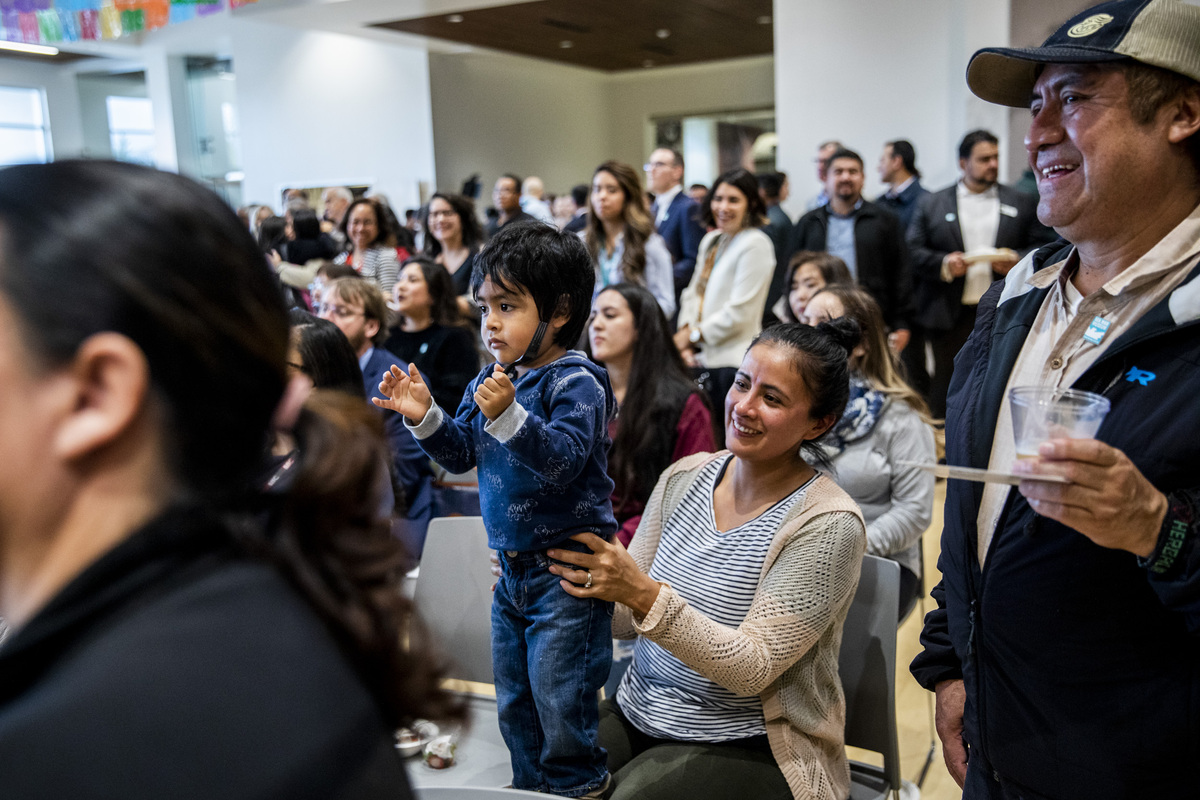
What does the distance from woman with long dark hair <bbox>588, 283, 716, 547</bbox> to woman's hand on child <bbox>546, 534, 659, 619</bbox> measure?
44.0 inches

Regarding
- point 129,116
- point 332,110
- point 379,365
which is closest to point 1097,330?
point 379,365

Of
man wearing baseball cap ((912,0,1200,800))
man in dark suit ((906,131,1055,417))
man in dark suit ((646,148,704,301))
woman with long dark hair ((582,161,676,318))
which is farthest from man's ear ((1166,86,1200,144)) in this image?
man in dark suit ((646,148,704,301))

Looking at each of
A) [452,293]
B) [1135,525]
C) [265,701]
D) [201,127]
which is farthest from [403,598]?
[201,127]

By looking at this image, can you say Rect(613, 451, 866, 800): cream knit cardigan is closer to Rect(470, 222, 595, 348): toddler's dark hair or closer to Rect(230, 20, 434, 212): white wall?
Rect(470, 222, 595, 348): toddler's dark hair

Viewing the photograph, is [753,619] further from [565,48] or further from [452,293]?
[565,48]

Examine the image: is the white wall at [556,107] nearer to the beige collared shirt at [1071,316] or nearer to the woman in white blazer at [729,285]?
the woman in white blazer at [729,285]

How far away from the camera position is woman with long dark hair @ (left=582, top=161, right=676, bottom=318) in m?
4.47

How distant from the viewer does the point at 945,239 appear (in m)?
5.27

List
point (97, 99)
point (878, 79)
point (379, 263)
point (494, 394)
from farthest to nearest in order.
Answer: point (97, 99) < point (878, 79) < point (379, 263) < point (494, 394)

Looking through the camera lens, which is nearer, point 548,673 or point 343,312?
point 548,673

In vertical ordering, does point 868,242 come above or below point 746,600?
above

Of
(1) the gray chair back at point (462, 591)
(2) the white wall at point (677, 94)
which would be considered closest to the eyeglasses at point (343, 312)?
(1) the gray chair back at point (462, 591)

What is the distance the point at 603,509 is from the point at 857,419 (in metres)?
1.19

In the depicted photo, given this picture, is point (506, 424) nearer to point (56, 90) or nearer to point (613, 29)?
point (613, 29)
